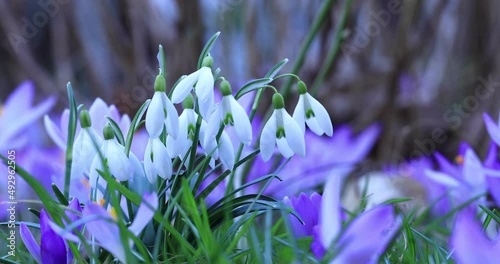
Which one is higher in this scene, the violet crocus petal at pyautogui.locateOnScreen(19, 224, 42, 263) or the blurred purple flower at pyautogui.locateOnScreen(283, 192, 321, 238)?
the violet crocus petal at pyautogui.locateOnScreen(19, 224, 42, 263)

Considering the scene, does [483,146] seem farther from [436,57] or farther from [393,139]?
[436,57]

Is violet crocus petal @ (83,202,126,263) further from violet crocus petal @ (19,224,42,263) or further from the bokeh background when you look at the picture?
the bokeh background

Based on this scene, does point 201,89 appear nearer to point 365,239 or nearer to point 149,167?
point 149,167

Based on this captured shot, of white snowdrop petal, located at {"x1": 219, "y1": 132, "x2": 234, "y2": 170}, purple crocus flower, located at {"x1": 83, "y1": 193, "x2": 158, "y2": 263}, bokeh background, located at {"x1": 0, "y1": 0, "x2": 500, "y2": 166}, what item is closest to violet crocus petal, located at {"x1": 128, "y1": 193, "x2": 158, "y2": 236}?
purple crocus flower, located at {"x1": 83, "y1": 193, "x2": 158, "y2": 263}

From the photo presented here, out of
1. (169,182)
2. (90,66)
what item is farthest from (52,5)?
(169,182)

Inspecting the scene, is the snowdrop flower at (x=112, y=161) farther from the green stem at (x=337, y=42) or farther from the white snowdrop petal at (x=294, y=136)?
the green stem at (x=337, y=42)

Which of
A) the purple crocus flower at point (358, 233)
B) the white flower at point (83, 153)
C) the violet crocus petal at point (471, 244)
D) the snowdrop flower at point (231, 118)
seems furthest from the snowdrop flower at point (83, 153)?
the violet crocus petal at point (471, 244)

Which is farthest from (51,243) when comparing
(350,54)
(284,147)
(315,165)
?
(350,54)
